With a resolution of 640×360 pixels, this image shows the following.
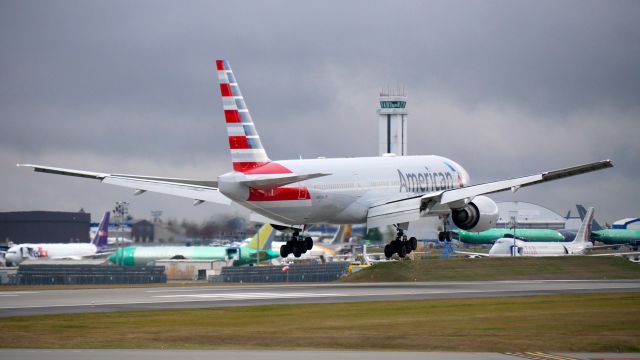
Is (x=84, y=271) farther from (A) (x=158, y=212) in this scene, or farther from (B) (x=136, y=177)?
(B) (x=136, y=177)

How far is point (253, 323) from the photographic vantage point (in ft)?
120

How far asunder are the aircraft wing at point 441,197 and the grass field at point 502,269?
32.5ft

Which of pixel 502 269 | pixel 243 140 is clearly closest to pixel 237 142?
A: pixel 243 140

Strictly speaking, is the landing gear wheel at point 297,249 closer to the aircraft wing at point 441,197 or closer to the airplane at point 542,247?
the aircraft wing at point 441,197

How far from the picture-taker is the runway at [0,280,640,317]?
44906mm

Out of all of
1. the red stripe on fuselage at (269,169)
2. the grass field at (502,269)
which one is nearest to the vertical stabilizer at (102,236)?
the grass field at (502,269)

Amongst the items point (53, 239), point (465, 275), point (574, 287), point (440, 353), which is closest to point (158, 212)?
point (465, 275)

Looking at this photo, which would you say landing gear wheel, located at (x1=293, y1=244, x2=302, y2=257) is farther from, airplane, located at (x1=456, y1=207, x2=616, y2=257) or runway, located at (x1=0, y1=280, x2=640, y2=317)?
airplane, located at (x1=456, y1=207, x2=616, y2=257)

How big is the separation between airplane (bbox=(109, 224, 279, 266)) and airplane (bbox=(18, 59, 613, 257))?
54.6 meters

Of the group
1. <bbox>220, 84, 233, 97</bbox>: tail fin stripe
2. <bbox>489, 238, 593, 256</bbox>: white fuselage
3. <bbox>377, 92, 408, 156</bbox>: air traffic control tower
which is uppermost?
<bbox>377, 92, 408, 156</bbox>: air traffic control tower

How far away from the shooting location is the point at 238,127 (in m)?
51.8

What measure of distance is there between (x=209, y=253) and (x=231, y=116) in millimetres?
69149

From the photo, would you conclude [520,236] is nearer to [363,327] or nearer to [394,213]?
[394,213]

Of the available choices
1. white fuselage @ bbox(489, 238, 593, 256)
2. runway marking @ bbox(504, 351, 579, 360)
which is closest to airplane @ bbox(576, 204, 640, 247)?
white fuselage @ bbox(489, 238, 593, 256)
